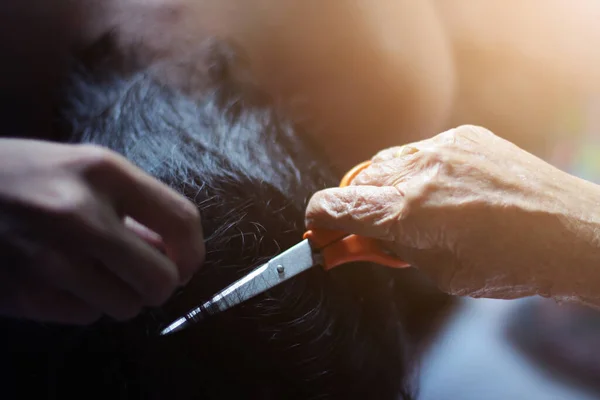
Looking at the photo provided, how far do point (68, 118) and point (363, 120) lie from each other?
0.49 meters

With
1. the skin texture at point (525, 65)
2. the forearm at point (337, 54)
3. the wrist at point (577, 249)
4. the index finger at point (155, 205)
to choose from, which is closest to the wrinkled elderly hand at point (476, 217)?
the wrist at point (577, 249)

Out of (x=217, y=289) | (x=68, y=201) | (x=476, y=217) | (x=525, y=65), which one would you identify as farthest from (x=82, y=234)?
(x=525, y=65)

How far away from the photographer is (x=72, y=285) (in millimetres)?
377

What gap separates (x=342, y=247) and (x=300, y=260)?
0.15 feet

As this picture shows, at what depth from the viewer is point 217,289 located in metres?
0.49

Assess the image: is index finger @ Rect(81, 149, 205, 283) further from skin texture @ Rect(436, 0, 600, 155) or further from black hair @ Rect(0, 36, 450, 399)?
skin texture @ Rect(436, 0, 600, 155)

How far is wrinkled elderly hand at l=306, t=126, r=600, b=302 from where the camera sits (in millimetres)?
488

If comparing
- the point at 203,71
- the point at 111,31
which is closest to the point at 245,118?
the point at 203,71

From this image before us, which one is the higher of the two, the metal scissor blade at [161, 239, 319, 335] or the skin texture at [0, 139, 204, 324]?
the skin texture at [0, 139, 204, 324]

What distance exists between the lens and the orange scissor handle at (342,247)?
1.67 feet

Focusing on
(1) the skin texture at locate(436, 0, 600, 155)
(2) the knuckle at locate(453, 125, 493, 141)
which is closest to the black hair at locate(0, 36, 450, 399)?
(2) the knuckle at locate(453, 125, 493, 141)

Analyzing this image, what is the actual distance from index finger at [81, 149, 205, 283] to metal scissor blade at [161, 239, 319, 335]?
2.0 inches

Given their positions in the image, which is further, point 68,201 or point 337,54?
point 337,54

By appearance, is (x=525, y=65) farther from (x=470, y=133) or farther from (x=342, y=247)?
(x=342, y=247)
